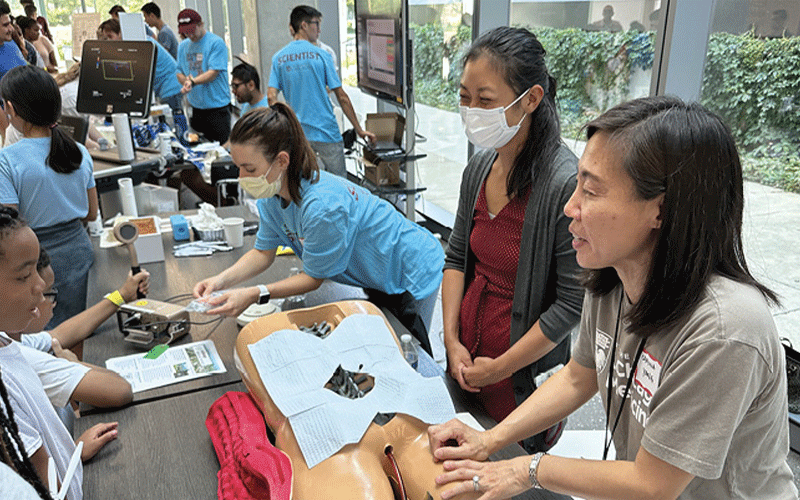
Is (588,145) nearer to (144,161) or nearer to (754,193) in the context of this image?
(754,193)

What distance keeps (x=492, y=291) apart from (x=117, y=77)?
10.4ft

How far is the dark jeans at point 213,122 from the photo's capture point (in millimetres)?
6012

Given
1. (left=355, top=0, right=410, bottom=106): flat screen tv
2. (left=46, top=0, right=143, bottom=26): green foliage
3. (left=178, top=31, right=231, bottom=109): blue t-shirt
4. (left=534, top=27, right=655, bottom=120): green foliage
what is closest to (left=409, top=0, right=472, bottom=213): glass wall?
(left=355, top=0, right=410, bottom=106): flat screen tv

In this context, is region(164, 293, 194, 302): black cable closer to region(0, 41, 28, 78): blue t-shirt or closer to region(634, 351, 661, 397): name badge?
region(634, 351, 661, 397): name badge

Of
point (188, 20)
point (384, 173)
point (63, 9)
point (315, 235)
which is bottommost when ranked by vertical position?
point (384, 173)

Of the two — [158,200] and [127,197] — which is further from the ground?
[127,197]

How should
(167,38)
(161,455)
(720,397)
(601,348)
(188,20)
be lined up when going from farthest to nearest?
(167,38)
(188,20)
(161,455)
(601,348)
(720,397)

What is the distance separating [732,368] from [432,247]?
1.46 m

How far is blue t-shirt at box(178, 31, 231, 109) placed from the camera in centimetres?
585

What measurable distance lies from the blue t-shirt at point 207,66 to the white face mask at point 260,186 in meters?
4.36

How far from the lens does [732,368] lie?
809 mm

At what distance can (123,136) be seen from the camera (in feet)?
12.0

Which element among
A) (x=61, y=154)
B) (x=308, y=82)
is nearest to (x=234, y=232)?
(x=61, y=154)

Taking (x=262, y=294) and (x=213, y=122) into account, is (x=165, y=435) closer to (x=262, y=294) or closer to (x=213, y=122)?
(x=262, y=294)
